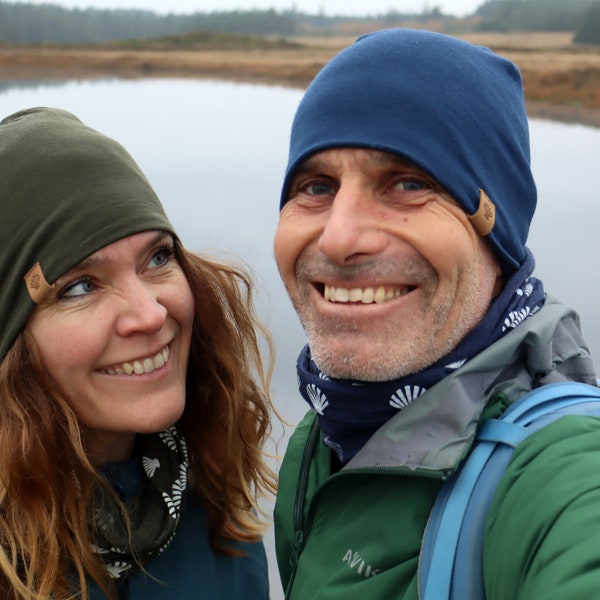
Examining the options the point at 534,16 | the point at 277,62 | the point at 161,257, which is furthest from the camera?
the point at 277,62

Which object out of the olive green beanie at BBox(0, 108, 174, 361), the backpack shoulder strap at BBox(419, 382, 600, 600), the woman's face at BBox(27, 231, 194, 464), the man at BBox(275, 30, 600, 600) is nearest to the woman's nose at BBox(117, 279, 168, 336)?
the woman's face at BBox(27, 231, 194, 464)

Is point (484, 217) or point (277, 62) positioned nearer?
point (484, 217)

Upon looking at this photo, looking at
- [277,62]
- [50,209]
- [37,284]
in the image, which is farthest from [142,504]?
[277,62]

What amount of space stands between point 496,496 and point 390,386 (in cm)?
35

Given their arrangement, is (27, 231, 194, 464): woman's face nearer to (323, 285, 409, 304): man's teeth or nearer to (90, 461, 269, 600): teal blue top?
(90, 461, 269, 600): teal blue top

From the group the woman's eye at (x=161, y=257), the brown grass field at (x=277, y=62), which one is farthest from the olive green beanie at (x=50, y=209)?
the brown grass field at (x=277, y=62)

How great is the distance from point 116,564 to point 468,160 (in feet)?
4.20

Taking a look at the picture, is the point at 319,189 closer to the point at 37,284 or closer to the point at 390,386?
the point at 390,386

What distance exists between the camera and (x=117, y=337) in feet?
6.00

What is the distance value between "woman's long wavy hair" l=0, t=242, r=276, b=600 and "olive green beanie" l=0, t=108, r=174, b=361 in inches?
5.5

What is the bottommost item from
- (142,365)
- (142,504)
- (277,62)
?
(277,62)

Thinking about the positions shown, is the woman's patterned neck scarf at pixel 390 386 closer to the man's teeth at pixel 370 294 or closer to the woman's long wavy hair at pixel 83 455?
the man's teeth at pixel 370 294

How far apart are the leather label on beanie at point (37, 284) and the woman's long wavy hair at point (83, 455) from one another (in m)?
0.11

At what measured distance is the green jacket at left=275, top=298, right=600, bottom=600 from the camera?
108 cm
